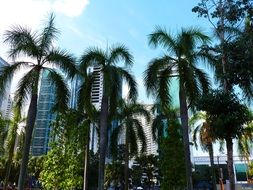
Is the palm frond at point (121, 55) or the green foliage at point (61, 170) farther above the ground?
the palm frond at point (121, 55)

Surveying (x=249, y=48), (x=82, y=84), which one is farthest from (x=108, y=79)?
(x=249, y=48)

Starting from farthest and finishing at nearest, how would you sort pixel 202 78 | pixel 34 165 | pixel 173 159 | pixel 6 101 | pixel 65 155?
pixel 34 165 → pixel 173 159 → pixel 6 101 → pixel 65 155 → pixel 202 78

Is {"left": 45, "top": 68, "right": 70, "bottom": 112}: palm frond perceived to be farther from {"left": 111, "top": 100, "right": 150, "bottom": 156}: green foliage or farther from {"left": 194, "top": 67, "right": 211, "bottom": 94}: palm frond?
{"left": 111, "top": 100, "right": 150, "bottom": 156}: green foliage

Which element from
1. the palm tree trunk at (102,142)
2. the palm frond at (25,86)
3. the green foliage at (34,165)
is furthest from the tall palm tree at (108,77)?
the green foliage at (34,165)

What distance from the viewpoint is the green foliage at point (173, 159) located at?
28.0 m

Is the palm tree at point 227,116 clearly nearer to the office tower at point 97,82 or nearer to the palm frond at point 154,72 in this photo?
the palm frond at point 154,72

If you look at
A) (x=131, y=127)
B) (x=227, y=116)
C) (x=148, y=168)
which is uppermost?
(x=131, y=127)

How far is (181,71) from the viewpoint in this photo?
19.5 m

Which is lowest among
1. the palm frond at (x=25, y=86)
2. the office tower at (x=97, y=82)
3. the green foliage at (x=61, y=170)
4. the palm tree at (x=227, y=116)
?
the green foliage at (x=61, y=170)

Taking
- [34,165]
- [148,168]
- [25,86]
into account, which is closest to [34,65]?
[25,86]

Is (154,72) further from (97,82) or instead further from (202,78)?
(97,82)

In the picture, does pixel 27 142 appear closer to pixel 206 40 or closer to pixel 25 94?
pixel 25 94

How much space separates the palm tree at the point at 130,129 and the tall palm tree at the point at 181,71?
11985 millimetres

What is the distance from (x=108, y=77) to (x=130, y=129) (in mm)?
13673
